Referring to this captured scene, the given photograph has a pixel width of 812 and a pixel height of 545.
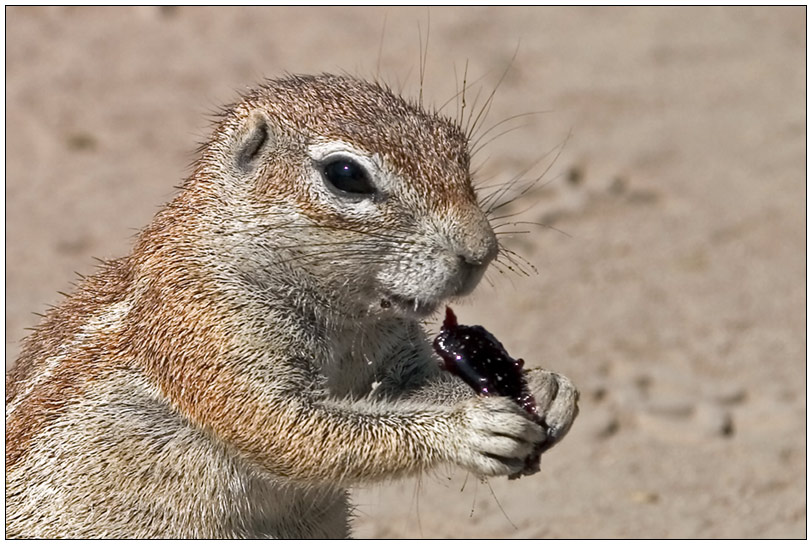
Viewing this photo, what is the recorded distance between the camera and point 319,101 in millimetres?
3922

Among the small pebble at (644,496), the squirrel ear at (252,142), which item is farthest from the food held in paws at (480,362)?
the small pebble at (644,496)

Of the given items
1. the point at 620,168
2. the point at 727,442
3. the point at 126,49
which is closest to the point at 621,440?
the point at 727,442

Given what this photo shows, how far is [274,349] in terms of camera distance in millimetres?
3822

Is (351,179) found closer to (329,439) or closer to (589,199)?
(329,439)

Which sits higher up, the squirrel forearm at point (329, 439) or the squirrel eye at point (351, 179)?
the squirrel eye at point (351, 179)

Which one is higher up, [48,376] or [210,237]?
[210,237]

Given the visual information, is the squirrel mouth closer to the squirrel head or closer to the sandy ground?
the squirrel head

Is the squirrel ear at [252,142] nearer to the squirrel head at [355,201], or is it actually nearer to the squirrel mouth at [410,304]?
the squirrel head at [355,201]

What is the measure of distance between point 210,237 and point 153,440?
63 centimetres

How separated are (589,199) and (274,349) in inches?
184

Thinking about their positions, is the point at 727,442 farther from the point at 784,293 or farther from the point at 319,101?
the point at 319,101

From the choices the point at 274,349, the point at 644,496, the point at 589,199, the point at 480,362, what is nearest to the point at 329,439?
the point at 274,349

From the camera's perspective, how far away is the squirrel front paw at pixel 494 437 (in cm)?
370

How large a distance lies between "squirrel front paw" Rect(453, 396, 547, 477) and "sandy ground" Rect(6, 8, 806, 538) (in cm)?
166
